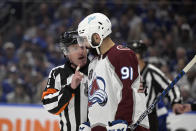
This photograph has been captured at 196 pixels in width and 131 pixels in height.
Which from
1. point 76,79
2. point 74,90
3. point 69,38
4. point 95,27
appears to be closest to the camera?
point 95,27

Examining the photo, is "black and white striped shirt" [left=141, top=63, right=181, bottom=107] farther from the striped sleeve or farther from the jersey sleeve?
the jersey sleeve

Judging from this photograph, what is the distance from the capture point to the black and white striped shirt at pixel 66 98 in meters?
3.01

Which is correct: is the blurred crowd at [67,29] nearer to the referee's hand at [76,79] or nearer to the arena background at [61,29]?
the arena background at [61,29]

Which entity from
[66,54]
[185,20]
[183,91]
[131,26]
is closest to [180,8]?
[185,20]

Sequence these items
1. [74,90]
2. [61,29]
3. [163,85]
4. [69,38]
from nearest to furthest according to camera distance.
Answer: [74,90]
[69,38]
[163,85]
[61,29]

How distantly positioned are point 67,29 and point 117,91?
4.99 meters

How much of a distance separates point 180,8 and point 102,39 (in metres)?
5.22

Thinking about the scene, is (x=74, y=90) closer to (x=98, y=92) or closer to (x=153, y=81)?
(x=98, y=92)

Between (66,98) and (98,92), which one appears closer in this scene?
(98,92)

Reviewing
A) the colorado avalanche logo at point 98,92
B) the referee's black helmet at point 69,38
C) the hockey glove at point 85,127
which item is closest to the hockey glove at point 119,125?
the colorado avalanche logo at point 98,92

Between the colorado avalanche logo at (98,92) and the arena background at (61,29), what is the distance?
12.8 ft

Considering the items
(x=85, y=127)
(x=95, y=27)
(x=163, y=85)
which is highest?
(x=95, y=27)

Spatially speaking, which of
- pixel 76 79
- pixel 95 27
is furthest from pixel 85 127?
pixel 95 27

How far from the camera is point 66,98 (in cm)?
299
